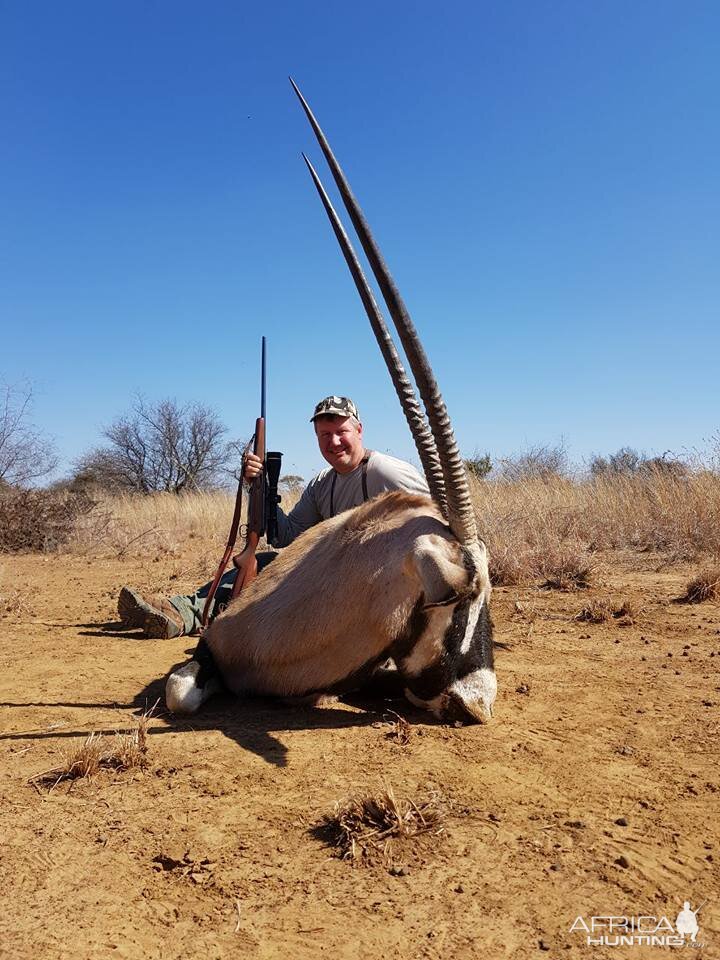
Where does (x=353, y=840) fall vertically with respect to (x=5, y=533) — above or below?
below

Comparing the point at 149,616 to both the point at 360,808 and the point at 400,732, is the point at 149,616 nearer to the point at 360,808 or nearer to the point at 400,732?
the point at 400,732

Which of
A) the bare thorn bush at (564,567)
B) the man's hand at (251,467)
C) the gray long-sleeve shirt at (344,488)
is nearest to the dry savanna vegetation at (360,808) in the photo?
the gray long-sleeve shirt at (344,488)

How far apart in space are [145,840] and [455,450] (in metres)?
1.77

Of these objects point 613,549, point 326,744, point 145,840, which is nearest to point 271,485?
point 326,744

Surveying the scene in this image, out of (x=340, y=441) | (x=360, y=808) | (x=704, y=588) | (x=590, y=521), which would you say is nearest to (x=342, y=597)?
(x=360, y=808)

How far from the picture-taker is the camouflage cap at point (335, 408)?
4348 millimetres

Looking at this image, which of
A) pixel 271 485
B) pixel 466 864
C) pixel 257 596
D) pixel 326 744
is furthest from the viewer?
pixel 271 485

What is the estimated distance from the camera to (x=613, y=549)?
804 cm

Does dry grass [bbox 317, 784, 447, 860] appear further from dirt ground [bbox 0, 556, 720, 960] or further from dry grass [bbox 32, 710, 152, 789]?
dry grass [bbox 32, 710, 152, 789]

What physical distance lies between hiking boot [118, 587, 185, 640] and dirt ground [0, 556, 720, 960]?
1029mm

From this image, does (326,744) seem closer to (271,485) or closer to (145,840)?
(145,840)

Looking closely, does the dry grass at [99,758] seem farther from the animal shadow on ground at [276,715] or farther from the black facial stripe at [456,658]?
the black facial stripe at [456,658]

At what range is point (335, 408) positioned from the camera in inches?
172

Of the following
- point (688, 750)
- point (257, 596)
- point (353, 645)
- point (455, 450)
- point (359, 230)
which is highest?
point (359, 230)
